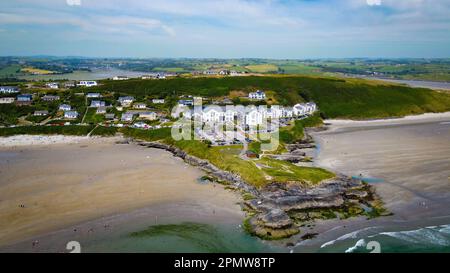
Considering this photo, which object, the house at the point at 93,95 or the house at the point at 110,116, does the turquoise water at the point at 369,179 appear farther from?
the house at the point at 93,95

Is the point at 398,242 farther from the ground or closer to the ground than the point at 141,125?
closer to the ground

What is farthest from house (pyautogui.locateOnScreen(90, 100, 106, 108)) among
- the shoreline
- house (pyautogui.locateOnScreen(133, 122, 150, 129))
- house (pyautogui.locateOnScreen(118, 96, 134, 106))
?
the shoreline

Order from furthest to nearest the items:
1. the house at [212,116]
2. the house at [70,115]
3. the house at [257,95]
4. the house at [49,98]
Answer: the house at [257,95] < the house at [49,98] < the house at [70,115] < the house at [212,116]

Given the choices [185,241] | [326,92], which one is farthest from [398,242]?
[326,92]

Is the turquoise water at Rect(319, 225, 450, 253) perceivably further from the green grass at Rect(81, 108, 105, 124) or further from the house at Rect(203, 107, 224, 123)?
the green grass at Rect(81, 108, 105, 124)

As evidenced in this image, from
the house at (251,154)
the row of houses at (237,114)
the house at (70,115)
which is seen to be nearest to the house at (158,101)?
the row of houses at (237,114)

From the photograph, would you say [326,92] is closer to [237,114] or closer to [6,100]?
[237,114]
